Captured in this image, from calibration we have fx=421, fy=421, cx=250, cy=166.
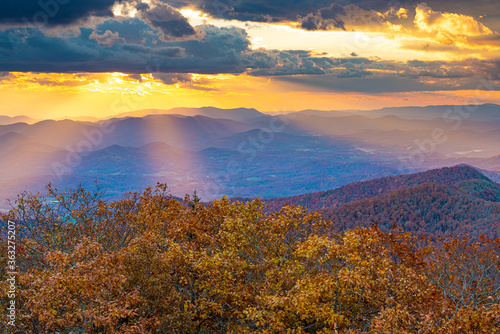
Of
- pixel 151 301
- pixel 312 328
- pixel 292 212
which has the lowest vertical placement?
pixel 312 328

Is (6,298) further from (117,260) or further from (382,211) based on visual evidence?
(382,211)

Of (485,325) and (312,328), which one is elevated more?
(485,325)

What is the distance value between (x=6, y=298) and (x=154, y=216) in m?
10.7

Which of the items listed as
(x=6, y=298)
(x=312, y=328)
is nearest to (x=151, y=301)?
(x=6, y=298)

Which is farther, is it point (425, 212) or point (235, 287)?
point (425, 212)

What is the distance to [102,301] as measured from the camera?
15.6m

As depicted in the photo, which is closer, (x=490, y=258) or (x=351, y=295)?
(x=351, y=295)

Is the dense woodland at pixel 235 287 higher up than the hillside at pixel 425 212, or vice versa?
the dense woodland at pixel 235 287

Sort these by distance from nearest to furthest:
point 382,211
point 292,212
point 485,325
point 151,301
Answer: point 485,325 < point 151,301 < point 292,212 < point 382,211

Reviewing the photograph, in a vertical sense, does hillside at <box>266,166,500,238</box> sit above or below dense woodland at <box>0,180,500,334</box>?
below

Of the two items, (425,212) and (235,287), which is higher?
(235,287)

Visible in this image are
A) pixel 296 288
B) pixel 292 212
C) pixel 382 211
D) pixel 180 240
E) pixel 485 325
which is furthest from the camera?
pixel 382 211

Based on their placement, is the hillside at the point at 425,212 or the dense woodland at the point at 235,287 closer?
the dense woodland at the point at 235,287

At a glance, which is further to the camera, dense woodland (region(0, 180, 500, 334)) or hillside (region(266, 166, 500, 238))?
hillside (region(266, 166, 500, 238))
